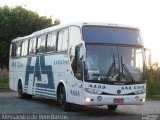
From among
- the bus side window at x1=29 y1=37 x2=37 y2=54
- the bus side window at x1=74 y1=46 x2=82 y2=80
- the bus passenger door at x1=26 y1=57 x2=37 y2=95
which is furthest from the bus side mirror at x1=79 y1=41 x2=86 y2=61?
the bus side window at x1=29 y1=37 x2=37 y2=54

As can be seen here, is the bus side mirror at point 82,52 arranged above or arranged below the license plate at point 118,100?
above

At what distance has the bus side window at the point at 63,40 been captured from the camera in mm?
19422

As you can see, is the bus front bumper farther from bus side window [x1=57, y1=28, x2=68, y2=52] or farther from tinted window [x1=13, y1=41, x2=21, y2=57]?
tinted window [x1=13, y1=41, x2=21, y2=57]

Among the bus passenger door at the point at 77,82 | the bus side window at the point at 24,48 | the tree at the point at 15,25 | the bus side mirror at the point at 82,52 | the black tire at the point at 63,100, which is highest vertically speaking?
the tree at the point at 15,25

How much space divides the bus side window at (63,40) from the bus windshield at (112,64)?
6.95 ft

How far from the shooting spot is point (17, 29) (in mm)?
46094

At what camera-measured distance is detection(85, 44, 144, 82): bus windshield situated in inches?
680

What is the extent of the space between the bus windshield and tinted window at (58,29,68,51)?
2.12 m

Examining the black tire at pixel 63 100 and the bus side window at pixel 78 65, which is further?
the black tire at pixel 63 100

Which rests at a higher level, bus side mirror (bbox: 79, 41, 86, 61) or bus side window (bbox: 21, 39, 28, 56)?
bus side window (bbox: 21, 39, 28, 56)

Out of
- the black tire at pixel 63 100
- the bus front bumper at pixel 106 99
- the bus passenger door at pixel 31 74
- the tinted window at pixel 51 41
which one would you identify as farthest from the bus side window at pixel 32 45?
the bus front bumper at pixel 106 99

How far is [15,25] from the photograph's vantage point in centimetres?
4644

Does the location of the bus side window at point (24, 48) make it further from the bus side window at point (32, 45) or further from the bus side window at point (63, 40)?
the bus side window at point (63, 40)

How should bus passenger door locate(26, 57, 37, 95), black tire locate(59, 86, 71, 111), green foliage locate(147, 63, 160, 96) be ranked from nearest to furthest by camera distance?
black tire locate(59, 86, 71, 111), bus passenger door locate(26, 57, 37, 95), green foliage locate(147, 63, 160, 96)
